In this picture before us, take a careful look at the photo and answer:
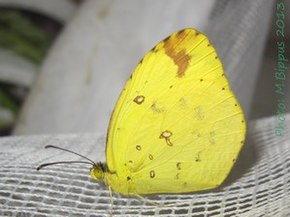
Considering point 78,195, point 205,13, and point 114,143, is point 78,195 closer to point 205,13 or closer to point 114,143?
point 114,143

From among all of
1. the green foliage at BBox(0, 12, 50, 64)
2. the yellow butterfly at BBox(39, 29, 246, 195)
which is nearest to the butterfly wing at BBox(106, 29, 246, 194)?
the yellow butterfly at BBox(39, 29, 246, 195)

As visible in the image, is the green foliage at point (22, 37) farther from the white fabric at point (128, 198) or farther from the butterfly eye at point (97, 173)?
the butterfly eye at point (97, 173)

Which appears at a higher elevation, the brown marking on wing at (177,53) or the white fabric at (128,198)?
the brown marking on wing at (177,53)

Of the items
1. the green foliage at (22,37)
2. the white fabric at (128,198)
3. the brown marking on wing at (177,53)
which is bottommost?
the white fabric at (128,198)

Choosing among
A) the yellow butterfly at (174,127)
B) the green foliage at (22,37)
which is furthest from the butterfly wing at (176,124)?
the green foliage at (22,37)

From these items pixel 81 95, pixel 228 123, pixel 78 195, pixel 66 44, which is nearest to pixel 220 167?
pixel 228 123

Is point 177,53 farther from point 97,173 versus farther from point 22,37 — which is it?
point 22,37

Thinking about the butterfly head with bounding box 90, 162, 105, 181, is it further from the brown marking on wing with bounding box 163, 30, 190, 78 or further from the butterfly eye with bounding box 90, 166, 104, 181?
the brown marking on wing with bounding box 163, 30, 190, 78
